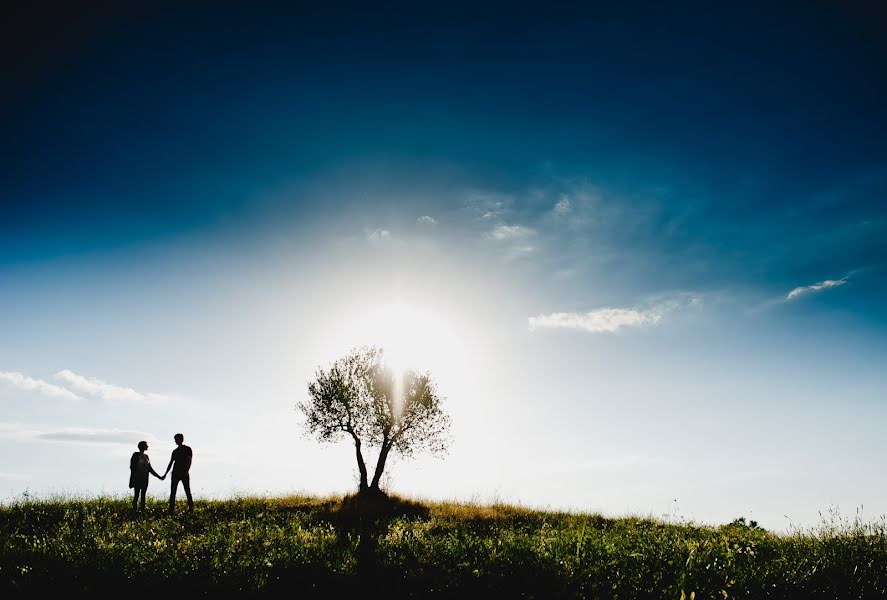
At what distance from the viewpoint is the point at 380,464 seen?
31.2 meters

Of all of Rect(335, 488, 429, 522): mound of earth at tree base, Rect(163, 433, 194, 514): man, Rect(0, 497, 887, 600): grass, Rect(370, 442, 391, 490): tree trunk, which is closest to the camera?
Rect(0, 497, 887, 600): grass

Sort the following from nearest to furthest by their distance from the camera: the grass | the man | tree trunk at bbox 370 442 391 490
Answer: the grass < the man < tree trunk at bbox 370 442 391 490

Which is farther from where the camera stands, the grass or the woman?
the woman

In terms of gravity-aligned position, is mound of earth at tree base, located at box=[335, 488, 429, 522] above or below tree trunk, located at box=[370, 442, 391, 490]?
below

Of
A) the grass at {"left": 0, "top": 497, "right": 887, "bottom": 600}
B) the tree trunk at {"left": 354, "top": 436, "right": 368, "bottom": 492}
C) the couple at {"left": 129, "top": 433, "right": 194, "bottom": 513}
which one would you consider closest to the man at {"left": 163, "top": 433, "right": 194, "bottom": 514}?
the couple at {"left": 129, "top": 433, "right": 194, "bottom": 513}

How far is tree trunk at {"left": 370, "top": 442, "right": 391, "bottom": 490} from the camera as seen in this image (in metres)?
30.2

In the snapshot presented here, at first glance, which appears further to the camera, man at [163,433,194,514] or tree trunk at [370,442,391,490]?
tree trunk at [370,442,391,490]

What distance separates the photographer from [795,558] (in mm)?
13031

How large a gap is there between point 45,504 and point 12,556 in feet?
42.5

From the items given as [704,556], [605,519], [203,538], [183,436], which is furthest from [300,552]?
[605,519]

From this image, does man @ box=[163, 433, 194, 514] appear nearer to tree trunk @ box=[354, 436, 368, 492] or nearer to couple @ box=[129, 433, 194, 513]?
couple @ box=[129, 433, 194, 513]

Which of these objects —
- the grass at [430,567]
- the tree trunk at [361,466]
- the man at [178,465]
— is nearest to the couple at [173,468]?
the man at [178,465]

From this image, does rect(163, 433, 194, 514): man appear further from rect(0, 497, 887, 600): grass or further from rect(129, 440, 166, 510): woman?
rect(0, 497, 887, 600): grass

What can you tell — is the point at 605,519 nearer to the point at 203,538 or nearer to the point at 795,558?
the point at 795,558
